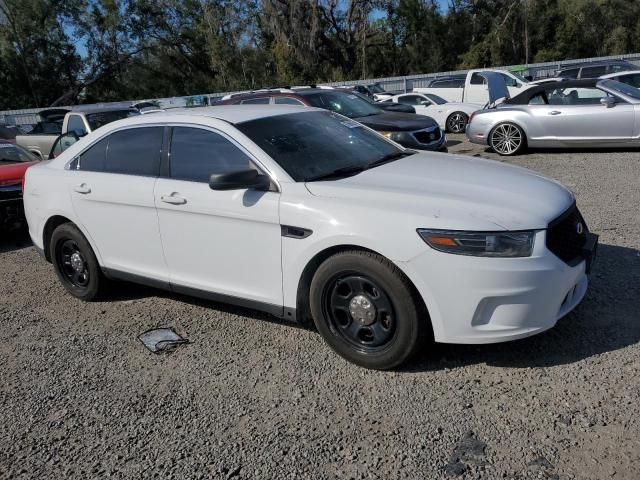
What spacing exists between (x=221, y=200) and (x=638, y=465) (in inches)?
110

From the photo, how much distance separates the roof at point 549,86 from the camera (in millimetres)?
10570

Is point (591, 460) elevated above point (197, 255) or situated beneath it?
situated beneath

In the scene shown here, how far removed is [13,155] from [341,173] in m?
7.14

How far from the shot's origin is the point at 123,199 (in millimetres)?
4559

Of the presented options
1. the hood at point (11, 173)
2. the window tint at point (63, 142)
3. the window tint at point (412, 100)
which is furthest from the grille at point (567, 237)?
the window tint at point (412, 100)

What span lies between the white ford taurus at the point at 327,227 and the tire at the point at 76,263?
0.07 ft

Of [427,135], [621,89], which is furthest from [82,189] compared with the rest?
[621,89]

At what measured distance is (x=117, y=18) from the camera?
50.2 meters

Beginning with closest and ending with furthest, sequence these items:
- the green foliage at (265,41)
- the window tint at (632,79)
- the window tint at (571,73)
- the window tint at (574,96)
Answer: the window tint at (574,96)
the window tint at (632,79)
the window tint at (571,73)
the green foliage at (265,41)

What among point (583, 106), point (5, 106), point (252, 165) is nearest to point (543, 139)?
point (583, 106)

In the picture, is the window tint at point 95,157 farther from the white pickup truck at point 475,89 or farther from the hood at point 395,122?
the white pickup truck at point 475,89

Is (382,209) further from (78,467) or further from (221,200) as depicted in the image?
(78,467)

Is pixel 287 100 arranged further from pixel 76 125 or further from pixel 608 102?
pixel 608 102

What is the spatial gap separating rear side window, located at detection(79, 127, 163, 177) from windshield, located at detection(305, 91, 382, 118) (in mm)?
6420
